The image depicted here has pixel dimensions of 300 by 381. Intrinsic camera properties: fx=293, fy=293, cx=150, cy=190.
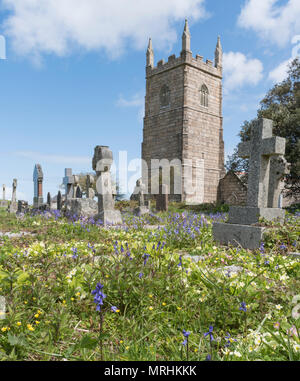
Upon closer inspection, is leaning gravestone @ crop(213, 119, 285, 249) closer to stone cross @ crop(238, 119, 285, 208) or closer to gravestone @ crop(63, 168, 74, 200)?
stone cross @ crop(238, 119, 285, 208)

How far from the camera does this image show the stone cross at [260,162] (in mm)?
5801

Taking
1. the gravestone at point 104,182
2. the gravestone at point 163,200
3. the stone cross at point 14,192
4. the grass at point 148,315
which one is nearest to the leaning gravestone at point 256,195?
the grass at point 148,315

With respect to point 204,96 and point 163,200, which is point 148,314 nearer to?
point 163,200

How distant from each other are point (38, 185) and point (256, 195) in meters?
14.7

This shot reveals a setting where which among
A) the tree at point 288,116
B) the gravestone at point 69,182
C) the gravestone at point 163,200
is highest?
the tree at point 288,116

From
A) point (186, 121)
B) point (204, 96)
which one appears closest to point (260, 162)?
point (186, 121)

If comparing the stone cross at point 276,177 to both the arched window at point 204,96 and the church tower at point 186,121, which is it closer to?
the church tower at point 186,121

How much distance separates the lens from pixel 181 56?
2772 cm

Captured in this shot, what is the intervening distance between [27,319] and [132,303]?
0.83m

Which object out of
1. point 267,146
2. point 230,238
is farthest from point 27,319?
point 267,146

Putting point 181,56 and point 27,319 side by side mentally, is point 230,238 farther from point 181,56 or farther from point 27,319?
point 181,56

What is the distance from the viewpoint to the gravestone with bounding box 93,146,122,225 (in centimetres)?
930

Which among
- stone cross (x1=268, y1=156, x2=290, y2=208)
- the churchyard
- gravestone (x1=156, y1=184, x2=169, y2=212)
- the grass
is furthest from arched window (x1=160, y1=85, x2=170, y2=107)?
the grass

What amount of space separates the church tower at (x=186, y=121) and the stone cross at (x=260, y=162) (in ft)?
66.9
